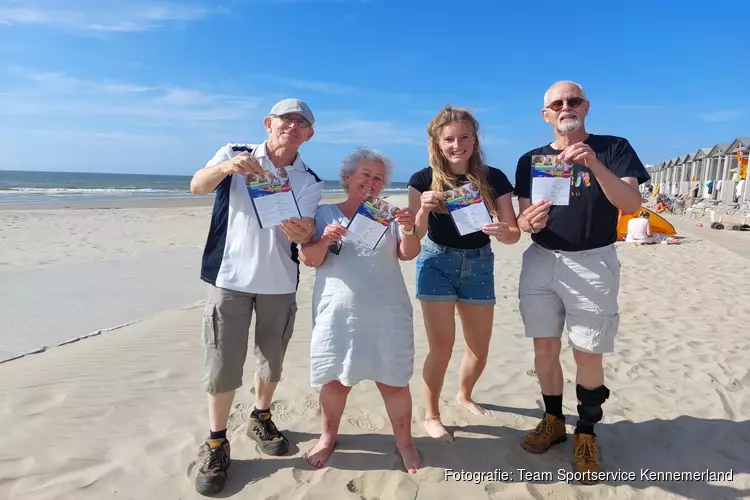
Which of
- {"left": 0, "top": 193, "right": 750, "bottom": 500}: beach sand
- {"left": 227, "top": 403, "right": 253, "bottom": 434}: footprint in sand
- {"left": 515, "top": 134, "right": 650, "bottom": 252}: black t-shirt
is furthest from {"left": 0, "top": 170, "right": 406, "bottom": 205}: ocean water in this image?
{"left": 515, "top": 134, "right": 650, "bottom": 252}: black t-shirt

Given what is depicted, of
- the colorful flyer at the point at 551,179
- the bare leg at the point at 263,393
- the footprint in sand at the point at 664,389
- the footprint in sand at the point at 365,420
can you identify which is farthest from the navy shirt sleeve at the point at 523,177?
the footprint in sand at the point at 664,389

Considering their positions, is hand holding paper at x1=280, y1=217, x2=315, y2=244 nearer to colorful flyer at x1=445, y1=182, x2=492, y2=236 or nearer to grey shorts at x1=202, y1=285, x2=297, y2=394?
grey shorts at x1=202, y1=285, x2=297, y2=394

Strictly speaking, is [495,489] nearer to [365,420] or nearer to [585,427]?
[585,427]

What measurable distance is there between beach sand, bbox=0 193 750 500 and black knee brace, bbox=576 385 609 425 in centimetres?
35

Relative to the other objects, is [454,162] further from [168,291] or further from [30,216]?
[30,216]

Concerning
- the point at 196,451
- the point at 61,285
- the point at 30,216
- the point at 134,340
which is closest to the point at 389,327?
the point at 196,451

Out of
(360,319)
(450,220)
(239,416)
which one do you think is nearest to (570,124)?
(450,220)

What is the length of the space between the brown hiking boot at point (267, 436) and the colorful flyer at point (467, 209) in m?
1.81

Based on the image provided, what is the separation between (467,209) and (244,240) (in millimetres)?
1345

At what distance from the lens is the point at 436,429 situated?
3340mm

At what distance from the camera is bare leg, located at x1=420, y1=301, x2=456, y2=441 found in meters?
3.18

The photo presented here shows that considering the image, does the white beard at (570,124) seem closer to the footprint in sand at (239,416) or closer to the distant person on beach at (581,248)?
the distant person on beach at (581,248)

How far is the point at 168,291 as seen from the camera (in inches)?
291

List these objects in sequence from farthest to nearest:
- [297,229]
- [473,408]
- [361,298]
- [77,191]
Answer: [77,191], [473,408], [361,298], [297,229]
